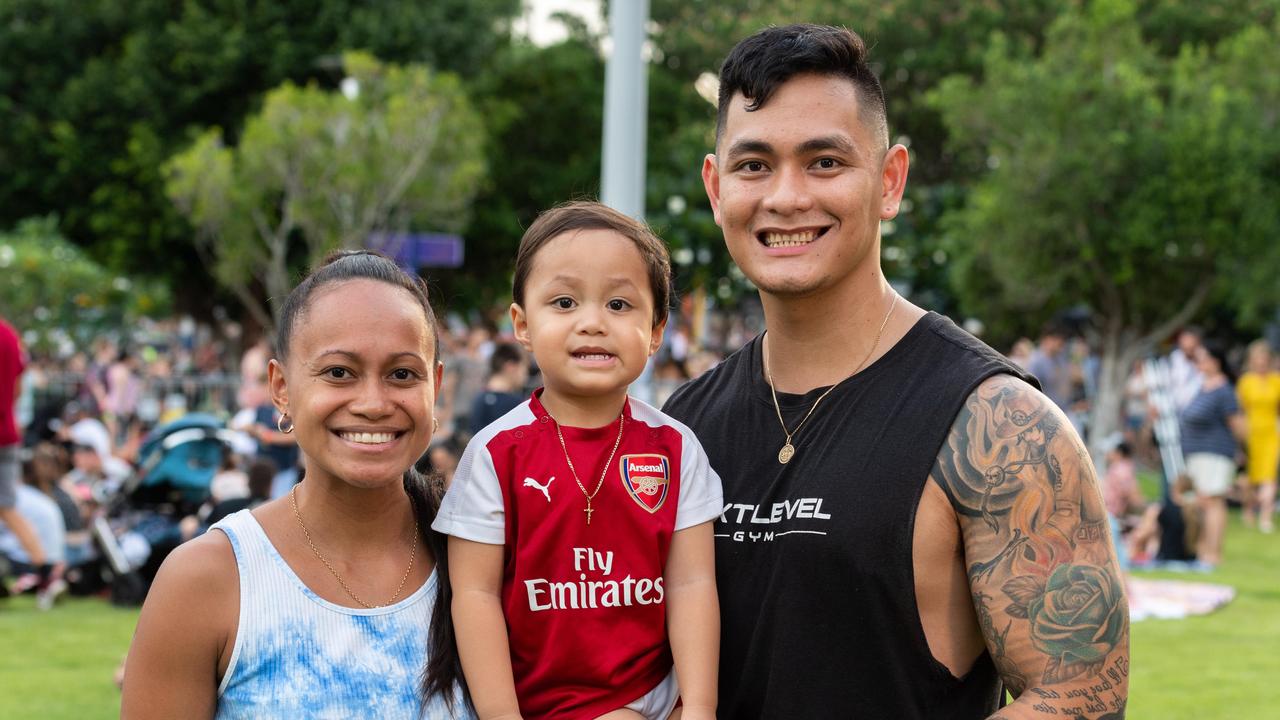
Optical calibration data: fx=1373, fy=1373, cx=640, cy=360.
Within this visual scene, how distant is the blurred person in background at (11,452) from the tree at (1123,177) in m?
14.4

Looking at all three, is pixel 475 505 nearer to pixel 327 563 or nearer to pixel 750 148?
pixel 327 563

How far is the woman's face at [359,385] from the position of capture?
2707 mm

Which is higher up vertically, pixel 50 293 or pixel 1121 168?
pixel 1121 168

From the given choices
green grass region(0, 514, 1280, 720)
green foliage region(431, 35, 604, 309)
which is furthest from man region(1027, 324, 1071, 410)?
green foliage region(431, 35, 604, 309)

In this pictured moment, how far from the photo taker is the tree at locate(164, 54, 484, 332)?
2558 centimetres

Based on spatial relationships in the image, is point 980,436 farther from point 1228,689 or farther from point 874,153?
point 1228,689

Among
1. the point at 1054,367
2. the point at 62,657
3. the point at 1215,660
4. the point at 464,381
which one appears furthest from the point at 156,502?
the point at 1054,367

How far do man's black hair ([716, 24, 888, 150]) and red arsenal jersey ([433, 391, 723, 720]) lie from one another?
0.87 m

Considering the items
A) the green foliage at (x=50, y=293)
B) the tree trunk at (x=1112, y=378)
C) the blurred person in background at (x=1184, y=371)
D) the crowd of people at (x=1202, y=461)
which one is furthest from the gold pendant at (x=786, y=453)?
the green foliage at (x=50, y=293)

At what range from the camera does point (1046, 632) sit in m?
2.71

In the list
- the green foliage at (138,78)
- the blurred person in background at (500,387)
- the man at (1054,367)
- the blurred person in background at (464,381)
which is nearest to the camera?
the blurred person in background at (500,387)

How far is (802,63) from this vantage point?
3062 mm

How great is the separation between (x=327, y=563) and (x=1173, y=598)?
1064 cm

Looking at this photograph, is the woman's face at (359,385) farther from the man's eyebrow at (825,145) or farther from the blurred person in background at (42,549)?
the blurred person in background at (42,549)
